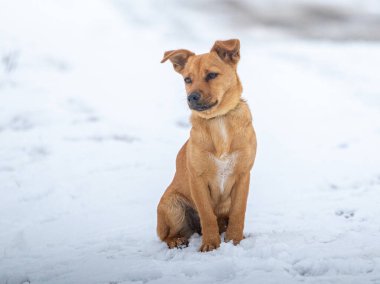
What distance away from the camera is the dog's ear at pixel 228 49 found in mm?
5258

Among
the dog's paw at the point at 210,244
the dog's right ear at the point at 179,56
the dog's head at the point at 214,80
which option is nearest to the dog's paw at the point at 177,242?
the dog's paw at the point at 210,244

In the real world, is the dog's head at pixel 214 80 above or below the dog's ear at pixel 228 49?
below

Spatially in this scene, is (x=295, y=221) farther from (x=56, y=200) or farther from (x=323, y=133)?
(x=323, y=133)

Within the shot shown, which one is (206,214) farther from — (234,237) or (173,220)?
(173,220)

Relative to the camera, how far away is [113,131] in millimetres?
11961

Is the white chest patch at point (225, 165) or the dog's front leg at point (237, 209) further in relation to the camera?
the dog's front leg at point (237, 209)

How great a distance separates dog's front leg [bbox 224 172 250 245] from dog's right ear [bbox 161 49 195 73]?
5.26ft

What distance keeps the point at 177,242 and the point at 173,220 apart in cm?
25

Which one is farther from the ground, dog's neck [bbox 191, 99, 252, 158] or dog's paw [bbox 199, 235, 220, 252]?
dog's neck [bbox 191, 99, 252, 158]

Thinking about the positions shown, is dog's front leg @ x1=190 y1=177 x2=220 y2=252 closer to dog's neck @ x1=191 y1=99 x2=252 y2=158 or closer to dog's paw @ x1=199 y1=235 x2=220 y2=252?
dog's paw @ x1=199 y1=235 x2=220 y2=252

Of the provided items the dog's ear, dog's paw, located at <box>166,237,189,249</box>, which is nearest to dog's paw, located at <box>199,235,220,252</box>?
dog's paw, located at <box>166,237,189,249</box>

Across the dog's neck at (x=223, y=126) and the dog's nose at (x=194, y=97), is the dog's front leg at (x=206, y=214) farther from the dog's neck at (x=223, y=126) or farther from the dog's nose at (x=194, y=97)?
the dog's nose at (x=194, y=97)

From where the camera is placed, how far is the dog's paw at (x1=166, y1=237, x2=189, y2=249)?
518cm

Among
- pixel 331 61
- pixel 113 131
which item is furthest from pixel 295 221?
pixel 331 61
